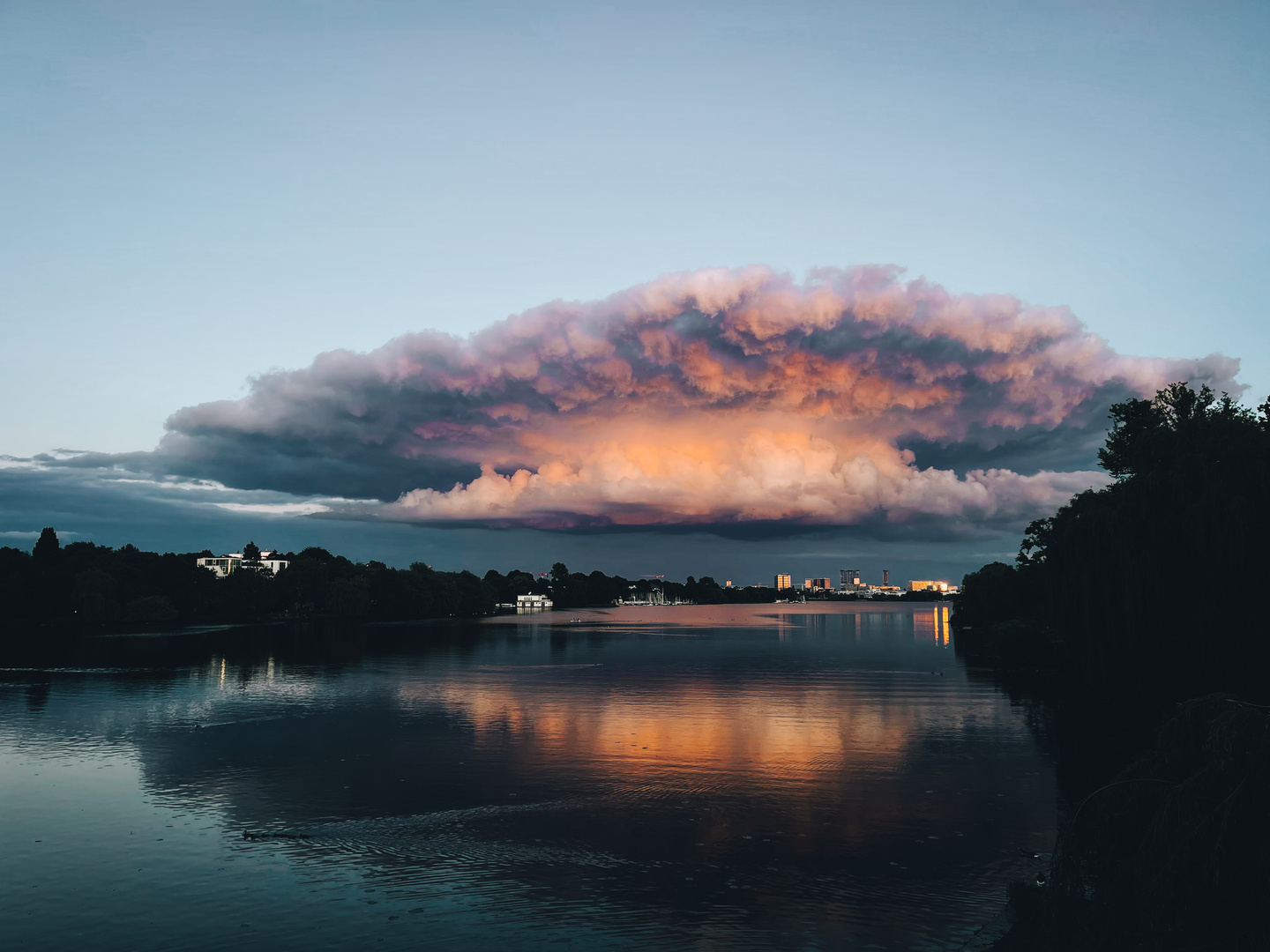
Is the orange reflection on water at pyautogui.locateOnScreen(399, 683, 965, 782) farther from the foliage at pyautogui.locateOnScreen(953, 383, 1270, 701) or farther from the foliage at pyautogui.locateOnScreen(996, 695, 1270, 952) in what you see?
the foliage at pyautogui.locateOnScreen(996, 695, 1270, 952)

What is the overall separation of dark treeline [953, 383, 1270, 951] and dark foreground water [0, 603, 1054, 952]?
159 inches

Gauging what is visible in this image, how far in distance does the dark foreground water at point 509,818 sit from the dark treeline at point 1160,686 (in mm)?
4042

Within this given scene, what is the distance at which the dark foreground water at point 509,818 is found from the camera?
20.1 meters

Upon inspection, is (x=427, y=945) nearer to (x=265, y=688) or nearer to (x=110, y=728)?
(x=110, y=728)

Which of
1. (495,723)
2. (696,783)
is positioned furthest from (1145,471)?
(495,723)

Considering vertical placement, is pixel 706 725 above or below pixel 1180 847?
below

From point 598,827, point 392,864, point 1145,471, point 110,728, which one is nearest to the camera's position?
point 392,864

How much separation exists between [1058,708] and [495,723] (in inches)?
1445

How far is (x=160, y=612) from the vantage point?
17925cm

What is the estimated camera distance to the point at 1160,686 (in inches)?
1971

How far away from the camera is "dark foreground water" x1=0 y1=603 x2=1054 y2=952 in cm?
2008

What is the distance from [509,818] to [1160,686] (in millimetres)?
40372

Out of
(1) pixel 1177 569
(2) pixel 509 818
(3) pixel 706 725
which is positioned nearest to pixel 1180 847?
(2) pixel 509 818

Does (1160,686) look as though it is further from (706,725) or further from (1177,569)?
(706,725)
